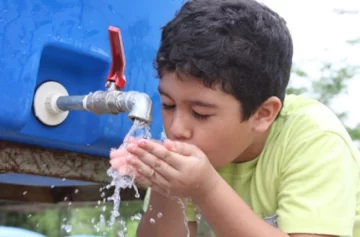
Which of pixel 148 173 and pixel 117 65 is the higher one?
pixel 117 65

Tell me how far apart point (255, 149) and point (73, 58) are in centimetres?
46

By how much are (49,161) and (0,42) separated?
1.14 ft

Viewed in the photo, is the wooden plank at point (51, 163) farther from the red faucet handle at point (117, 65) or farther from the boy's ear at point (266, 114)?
the boy's ear at point (266, 114)

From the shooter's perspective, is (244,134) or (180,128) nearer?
(180,128)

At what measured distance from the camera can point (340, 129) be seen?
4.78ft

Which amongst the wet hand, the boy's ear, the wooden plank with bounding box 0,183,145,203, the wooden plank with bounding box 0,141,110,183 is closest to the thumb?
the wet hand

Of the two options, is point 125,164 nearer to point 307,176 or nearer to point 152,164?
point 152,164

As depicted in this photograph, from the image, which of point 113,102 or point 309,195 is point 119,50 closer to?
point 113,102

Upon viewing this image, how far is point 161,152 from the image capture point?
1122 mm

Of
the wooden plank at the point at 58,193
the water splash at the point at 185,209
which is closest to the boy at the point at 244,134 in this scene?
Result: the water splash at the point at 185,209

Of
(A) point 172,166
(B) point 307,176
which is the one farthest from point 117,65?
(B) point 307,176

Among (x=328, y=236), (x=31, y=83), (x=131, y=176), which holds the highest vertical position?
(x=31, y=83)

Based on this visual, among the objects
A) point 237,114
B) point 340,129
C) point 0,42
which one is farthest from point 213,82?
point 0,42

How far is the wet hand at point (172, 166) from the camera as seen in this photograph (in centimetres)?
112
